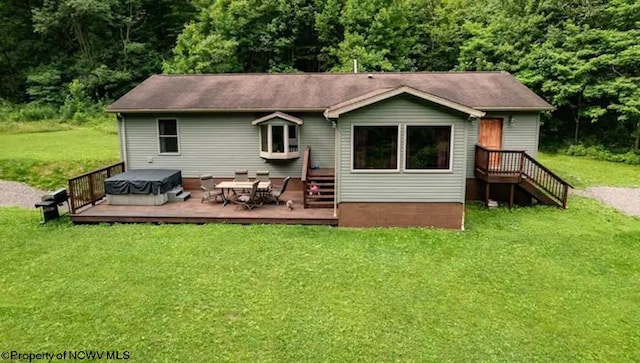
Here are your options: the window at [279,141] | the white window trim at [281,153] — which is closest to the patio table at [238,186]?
the white window trim at [281,153]

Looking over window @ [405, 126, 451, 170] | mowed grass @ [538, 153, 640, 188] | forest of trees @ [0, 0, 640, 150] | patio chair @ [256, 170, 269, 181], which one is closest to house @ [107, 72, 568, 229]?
window @ [405, 126, 451, 170]

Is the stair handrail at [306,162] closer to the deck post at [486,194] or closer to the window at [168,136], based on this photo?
the window at [168,136]

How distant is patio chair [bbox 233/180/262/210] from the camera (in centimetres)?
1029

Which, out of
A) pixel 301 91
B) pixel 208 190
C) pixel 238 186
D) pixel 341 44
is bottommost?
pixel 208 190

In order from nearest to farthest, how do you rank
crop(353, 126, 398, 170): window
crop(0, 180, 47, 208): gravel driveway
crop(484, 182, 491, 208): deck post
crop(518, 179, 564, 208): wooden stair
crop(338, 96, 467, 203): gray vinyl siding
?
crop(338, 96, 467, 203): gray vinyl siding < crop(353, 126, 398, 170): window < crop(518, 179, 564, 208): wooden stair < crop(484, 182, 491, 208): deck post < crop(0, 180, 47, 208): gravel driveway

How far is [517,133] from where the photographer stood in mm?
12039

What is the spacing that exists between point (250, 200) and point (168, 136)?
3.78 meters

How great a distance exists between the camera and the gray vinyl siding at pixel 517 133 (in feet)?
39.1

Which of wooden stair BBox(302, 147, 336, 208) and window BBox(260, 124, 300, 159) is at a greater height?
window BBox(260, 124, 300, 159)

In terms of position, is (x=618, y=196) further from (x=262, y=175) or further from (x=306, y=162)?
(x=262, y=175)

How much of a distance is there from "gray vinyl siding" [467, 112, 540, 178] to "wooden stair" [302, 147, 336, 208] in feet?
14.3

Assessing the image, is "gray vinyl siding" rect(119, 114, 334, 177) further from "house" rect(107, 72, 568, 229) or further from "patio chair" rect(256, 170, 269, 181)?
"patio chair" rect(256, 170, 269, 181)

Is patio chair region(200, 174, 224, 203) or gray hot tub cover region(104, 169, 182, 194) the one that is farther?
patio chair region(200, 174, 224, 203)

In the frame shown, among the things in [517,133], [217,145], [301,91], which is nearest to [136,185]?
[217,145]
